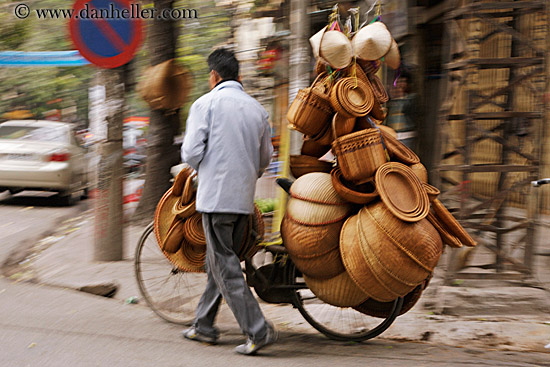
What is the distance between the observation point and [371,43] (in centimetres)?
478

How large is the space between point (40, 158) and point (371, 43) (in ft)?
31.0

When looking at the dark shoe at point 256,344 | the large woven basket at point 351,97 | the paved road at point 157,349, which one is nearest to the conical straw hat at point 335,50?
the large woven basket at point 351,97

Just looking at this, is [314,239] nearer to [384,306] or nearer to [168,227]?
[384,306]

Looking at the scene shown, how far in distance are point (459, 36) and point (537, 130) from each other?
109 cm

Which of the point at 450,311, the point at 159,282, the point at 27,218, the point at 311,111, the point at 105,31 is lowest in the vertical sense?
the point at 27,218

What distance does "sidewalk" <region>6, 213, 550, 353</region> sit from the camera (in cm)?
527

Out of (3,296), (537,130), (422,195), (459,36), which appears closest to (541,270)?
(537,130)

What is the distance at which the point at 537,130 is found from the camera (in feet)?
20.4

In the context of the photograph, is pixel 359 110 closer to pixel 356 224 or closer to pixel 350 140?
pixel 350 140

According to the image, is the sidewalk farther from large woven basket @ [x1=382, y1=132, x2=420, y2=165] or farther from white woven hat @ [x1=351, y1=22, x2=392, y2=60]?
white woven hat @ [x1=351, y1=22, x2=392, y2=60]

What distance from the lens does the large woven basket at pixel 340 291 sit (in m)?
4.70

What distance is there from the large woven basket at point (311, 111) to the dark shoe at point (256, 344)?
1.40 metres

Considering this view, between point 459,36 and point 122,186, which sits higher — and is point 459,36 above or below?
above

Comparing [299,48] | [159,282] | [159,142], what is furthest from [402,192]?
[159,142]
